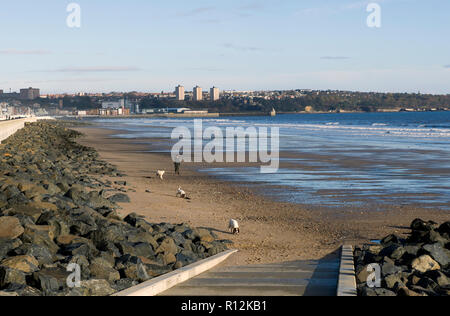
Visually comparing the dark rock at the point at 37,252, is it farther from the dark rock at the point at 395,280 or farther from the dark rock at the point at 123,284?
the dark rock at the point at 395,280

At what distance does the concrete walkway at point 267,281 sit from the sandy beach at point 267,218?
110 centimetres

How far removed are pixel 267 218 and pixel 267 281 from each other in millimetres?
6253

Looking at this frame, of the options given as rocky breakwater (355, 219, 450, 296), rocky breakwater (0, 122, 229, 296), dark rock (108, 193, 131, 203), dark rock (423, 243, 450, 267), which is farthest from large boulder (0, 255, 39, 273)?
dark rock (108, 193, 131, 203)

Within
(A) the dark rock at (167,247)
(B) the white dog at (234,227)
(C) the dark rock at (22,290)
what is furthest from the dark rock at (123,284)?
(B) the white dog at (234,227)

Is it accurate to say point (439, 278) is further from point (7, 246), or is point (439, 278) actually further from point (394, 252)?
point (7, 246)

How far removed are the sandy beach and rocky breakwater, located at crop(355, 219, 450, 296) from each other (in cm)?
128

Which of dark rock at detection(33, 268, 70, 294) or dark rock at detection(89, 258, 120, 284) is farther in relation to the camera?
dark rock at detection(89, 258, 120, 284)

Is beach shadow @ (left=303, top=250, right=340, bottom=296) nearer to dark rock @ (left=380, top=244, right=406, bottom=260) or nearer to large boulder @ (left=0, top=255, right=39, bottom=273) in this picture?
dark rock @ (left=380, top=244, right=406, bottom=260)

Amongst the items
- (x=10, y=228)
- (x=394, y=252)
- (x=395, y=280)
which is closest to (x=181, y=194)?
(x=10, y=228)

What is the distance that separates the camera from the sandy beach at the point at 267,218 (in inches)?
357

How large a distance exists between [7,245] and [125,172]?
1386cm

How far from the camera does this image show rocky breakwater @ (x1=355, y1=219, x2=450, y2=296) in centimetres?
539

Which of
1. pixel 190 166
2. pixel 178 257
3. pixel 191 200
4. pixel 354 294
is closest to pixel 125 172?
pixel 190 166

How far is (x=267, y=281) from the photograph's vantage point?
5652 mm
